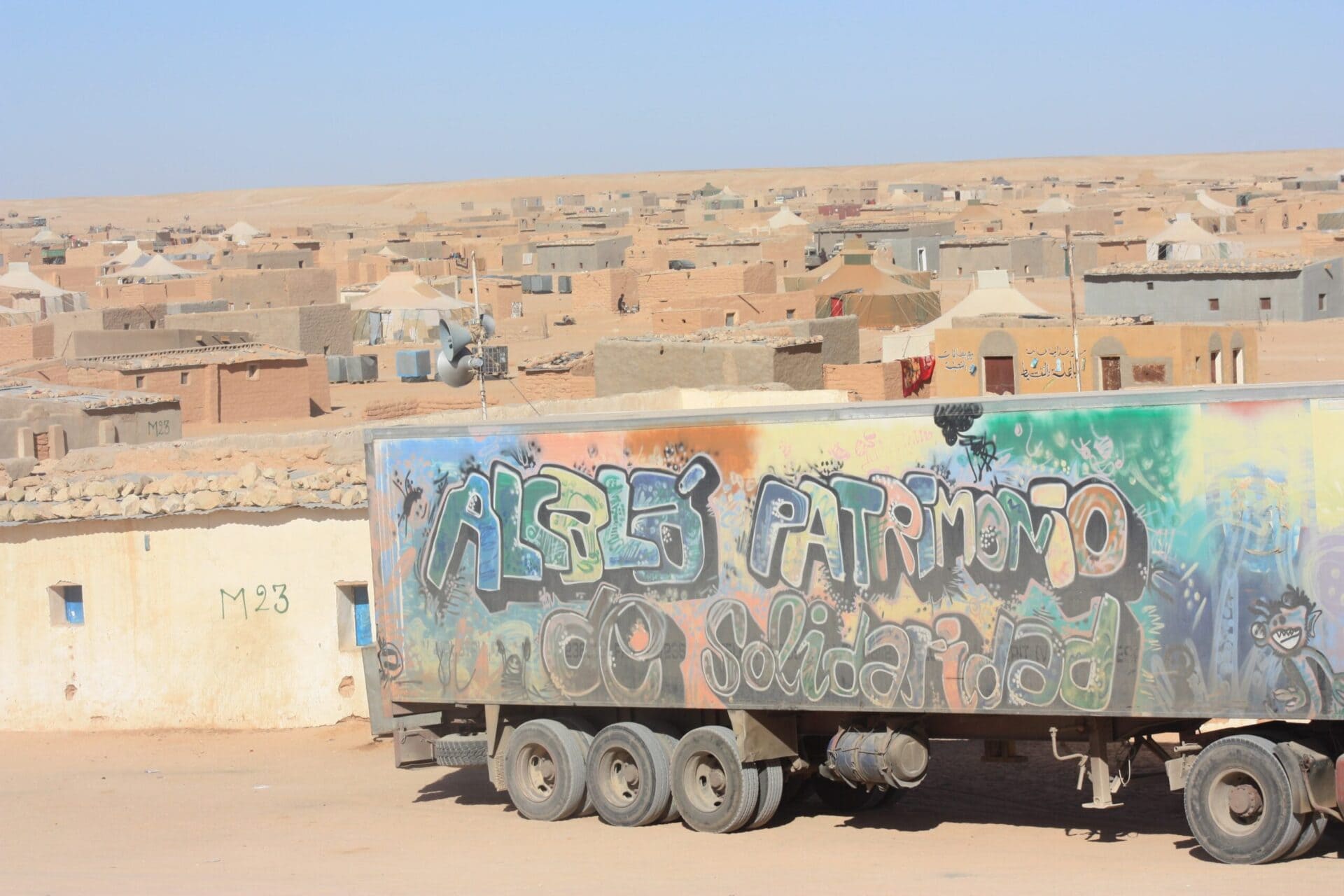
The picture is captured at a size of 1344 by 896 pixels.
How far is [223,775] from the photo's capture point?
13.7 meters

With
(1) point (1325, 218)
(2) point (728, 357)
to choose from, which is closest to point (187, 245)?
(1) point (1325, 218)

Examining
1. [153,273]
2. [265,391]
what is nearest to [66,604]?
[265,391]

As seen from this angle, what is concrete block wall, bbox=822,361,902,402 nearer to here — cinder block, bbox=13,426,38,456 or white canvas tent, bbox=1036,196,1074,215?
cinder block, bbox=13,426,38,456

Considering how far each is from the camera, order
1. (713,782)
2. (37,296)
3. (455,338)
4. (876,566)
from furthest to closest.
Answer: (37,296)
(455,338)
(713,782)
(876,566)

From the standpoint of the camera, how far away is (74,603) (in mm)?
15641

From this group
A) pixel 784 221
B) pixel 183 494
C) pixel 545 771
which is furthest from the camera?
pixel 784 221

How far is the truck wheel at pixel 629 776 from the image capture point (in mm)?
11266

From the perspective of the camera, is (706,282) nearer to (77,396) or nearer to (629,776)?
(77,396)

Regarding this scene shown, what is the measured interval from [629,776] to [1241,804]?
3.84m

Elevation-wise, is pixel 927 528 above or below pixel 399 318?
below

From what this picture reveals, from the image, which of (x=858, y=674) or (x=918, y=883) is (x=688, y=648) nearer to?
(x=858, y=674)

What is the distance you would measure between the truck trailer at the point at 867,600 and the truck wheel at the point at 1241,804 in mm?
15

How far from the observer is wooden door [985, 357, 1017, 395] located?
29094 mm

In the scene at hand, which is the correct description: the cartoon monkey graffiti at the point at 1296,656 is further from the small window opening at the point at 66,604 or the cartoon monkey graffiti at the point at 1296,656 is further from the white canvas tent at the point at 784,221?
the white canvas tent at the point at 784,221
